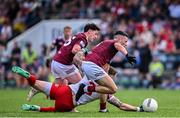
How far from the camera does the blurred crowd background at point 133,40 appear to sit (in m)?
31.5

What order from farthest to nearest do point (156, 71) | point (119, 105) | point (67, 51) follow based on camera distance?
point (156, 71) < point (67, 51) < point (119, 105)

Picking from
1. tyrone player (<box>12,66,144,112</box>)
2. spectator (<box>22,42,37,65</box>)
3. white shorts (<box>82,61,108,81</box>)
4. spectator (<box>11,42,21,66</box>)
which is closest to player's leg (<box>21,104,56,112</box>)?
tyrone player (<box>12,66,144,112</box>)

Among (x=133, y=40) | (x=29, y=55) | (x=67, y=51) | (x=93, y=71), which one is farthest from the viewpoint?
(x=29, y=55)

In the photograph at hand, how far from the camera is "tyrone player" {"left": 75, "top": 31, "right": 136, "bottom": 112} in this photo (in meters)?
15.7

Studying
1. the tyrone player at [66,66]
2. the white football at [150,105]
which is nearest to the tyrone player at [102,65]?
the white football at [150,105]

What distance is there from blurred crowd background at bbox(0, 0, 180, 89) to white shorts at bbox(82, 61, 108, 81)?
589 inches

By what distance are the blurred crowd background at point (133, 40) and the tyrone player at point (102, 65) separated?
15.0 meters

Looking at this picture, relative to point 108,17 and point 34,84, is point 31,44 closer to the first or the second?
point 108,17

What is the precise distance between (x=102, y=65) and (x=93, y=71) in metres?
0.30

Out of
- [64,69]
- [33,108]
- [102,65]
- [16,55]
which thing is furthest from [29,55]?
[102,65]

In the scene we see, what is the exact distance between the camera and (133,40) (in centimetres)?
3238

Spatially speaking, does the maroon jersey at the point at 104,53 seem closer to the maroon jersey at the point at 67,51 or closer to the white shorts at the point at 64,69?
the maroon jersey at the point at 67,51

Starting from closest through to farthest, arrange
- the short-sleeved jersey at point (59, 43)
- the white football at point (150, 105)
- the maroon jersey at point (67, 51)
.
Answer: the white football at point (150, 105) < the maroon jersey at point (67, 51) < the short-sleeved jersey at point (59, 43)

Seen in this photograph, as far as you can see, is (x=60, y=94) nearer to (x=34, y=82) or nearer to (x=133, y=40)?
(x=34, y=82)
